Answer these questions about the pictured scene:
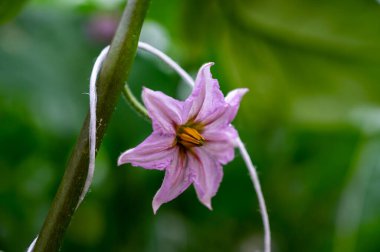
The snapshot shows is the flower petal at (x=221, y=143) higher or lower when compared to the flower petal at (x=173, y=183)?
higher

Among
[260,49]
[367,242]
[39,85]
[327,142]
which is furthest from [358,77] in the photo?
[39,85]

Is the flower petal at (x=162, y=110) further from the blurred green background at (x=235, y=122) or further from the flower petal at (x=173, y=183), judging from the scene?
the blurred green background at (x=235, y=122)

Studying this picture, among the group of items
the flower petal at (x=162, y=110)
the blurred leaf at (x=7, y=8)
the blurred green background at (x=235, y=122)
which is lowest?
the blurred green background at (x=235, y=122)

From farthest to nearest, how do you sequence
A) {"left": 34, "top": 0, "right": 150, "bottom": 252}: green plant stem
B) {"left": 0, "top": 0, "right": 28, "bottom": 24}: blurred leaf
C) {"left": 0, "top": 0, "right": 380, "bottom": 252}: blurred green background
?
{"left": 0, "top": 0, "right": 380, "bottom": 252}: blurred green background → {"left": 0, "top": 0, "right": 28, "bottom": 24}: blurred leaf → {"left": 34, "top": 0, "right": 150, "bottom": 252}: green plant stem

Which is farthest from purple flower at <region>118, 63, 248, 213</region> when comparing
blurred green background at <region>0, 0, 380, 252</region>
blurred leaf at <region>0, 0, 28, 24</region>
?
→ blurred green background at <region>0, 0, 380, 252</region>

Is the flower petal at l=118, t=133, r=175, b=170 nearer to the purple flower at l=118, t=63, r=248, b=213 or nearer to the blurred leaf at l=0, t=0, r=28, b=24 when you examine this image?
the purple flower at l=118, t=63, r=248, b=213

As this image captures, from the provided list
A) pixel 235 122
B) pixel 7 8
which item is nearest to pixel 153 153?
pixel 7 8

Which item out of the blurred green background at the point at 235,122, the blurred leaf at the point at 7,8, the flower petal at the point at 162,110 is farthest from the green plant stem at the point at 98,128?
the blurred green background at the point at 235,122

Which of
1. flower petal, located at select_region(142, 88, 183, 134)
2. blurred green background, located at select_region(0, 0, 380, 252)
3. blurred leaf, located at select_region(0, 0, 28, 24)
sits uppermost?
blurred leaf, located at select_region(0, 0, 28, 24)
